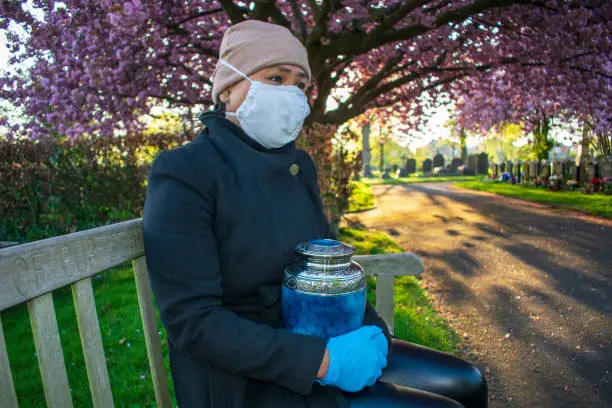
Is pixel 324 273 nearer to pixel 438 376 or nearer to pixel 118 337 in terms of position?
pixel 438 376

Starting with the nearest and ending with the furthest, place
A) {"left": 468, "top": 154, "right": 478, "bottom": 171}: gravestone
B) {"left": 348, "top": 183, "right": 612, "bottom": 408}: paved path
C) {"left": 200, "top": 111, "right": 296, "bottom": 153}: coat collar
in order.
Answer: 1. {"left": 200, "top": 111, "right": 296, "bottom": 153}: coat collar
2. {"left": 348, "top": 183, "right": 612, "bottom": 408}: paved path
3. {"left": 468, "top": 154, "right": 478, "bottom": 171}: gravestone

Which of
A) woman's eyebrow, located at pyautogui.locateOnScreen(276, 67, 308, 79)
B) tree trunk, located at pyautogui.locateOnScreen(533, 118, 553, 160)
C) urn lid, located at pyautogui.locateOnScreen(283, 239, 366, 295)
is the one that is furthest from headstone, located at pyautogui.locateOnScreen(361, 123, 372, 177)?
urn lid, located at pyautogui.locateOnScreen(283, 239, 366, 295)

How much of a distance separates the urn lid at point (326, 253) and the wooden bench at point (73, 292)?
0.66m

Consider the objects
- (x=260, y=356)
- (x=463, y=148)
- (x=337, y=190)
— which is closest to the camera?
(x=260, y=356)

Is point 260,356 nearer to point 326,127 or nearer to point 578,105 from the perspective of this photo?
point 326,127

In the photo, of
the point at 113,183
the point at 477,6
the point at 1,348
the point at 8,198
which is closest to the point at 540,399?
the point at 1,348

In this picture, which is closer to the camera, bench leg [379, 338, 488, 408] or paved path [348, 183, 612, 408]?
bench leg [379, 338, 488, 408]

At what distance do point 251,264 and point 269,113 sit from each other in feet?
2.13

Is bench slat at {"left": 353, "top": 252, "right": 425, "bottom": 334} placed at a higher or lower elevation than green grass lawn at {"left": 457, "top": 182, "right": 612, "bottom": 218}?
higher

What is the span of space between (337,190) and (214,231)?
683 centimetres

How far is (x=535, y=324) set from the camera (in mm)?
4328

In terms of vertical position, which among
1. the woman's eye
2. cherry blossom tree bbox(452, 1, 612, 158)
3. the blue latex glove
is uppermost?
cherry blossom tree bbox(452, 1, 612, 158)

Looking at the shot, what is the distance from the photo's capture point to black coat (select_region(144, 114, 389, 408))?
1.36 m

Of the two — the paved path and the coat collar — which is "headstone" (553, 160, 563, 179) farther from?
the coat collar
